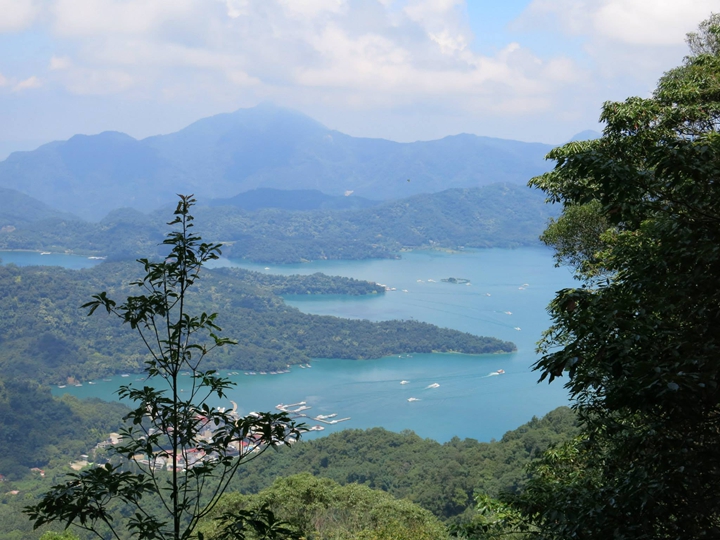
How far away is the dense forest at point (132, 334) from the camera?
31.9m

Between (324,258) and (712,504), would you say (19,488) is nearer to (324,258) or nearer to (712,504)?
(712,504)

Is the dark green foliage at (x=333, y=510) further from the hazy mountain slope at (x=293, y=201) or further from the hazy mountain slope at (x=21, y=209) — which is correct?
the hazy mountain slope at (x=293, y=201)

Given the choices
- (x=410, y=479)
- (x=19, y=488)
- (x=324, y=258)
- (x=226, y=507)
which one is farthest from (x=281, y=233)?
(x=226, y=507)

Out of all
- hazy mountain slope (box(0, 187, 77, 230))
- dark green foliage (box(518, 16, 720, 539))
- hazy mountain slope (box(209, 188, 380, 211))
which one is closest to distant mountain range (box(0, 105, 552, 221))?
hazy mountain slope (box(209, 188, 380, 211))

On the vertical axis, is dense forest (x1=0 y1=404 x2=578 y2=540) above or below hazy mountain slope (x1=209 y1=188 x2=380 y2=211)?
below

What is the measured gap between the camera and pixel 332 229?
66438 millimetres

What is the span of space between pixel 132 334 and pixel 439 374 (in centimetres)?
1766

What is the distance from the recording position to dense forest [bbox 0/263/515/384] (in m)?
31.9

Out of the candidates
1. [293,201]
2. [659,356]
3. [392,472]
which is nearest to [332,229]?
[293,201]

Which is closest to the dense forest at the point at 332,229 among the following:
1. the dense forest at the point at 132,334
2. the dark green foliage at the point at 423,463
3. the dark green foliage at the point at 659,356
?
the dense forest at the point at 132,334

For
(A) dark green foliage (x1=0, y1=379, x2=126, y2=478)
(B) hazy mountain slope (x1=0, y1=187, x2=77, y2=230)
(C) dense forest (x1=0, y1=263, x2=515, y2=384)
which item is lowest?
(A) dark green foliage (x1=0, y1=379, x2=126, y2=478)

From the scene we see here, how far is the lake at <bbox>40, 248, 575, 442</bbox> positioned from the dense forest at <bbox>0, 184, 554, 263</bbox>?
10.3m

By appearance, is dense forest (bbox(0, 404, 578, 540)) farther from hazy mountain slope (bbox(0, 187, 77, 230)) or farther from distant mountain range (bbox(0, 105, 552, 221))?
distant mountain range (bbox(0, 105, 552, 221))

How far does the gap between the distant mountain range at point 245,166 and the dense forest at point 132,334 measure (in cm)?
6143
